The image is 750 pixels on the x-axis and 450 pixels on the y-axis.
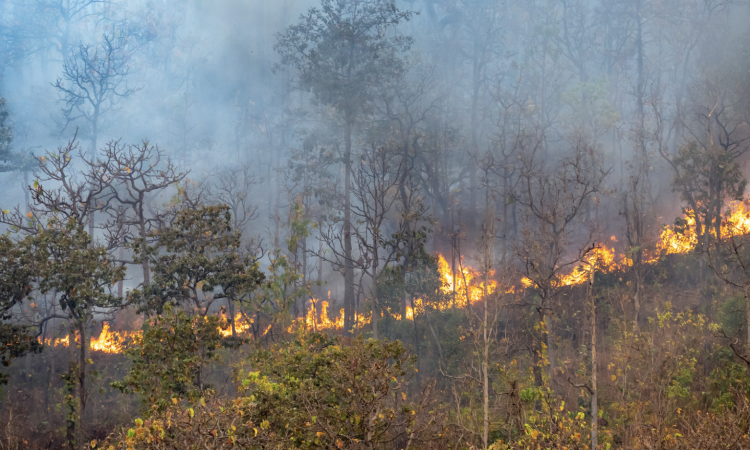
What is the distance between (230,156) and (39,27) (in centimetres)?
2712

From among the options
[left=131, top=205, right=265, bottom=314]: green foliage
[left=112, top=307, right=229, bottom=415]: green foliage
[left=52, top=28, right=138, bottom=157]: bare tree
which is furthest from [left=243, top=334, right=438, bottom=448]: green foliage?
[left=52, top=28, right=138, bottom=157]: bare tree

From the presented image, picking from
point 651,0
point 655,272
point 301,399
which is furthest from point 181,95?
point 301,399

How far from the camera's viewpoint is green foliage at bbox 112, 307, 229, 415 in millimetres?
11938

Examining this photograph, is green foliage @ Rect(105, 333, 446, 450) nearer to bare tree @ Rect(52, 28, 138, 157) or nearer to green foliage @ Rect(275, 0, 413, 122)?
green foliage @ Rect(275, 0, 413, 122)

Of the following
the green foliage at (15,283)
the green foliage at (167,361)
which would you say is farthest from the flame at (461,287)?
the green foliage at (15,283)

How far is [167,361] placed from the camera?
1257cm

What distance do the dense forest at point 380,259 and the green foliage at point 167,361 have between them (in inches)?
2.9

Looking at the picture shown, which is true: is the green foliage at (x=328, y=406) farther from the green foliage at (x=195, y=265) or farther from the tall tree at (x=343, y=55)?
the tall tree at (x=343, y=55)

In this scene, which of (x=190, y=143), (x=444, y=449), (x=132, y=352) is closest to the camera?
(x=132, y=352)

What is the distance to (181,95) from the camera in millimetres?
68375

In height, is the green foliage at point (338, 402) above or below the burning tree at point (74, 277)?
below

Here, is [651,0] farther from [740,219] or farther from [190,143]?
[190,143]

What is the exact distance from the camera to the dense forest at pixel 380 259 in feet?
38.1

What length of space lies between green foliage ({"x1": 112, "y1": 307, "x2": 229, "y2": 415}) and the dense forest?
0.07 metres
